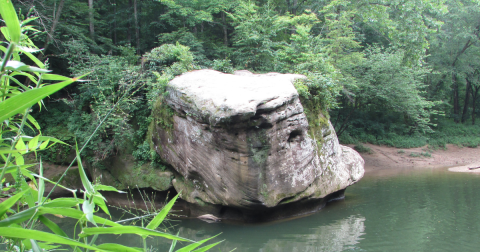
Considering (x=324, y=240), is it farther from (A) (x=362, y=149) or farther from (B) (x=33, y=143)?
(A) (x=362, y=149)

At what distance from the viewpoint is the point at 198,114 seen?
7.25 meters

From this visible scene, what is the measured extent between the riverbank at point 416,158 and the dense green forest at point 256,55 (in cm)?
100

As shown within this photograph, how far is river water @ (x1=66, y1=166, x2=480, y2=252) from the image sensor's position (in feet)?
19.5

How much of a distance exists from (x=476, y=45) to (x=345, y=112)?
12492 millimetres

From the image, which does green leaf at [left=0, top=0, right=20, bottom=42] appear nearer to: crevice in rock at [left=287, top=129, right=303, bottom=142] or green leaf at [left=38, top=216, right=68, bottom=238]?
green leaf at [left=38, top=216, right=68, bottom=238]

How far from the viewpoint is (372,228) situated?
6.83 m

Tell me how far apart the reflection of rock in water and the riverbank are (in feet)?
30.9

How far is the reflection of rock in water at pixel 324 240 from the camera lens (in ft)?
19.3

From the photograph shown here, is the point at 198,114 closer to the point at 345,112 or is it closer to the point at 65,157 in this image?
the point at 65,157

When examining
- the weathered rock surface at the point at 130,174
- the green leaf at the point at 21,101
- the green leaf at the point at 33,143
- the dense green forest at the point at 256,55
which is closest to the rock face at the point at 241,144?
the weathered rock surface at the point at 130,174

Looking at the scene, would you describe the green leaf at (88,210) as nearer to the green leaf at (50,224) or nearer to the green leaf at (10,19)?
the green leaf at (50,224)

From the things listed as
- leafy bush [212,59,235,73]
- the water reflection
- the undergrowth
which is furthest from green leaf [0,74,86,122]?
the undergrowth

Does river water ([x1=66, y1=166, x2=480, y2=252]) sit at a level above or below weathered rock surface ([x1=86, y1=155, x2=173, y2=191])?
below

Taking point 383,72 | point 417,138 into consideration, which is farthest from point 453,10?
point 383,72
